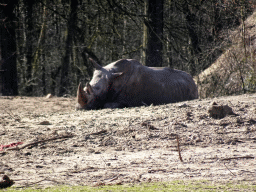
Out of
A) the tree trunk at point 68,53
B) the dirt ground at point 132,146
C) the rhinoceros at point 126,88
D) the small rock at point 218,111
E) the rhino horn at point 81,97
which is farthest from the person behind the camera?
the tree trunk at point 68,53

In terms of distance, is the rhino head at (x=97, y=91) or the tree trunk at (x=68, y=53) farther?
the tree trunk at (x=68, y=53)

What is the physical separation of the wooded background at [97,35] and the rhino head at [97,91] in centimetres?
345

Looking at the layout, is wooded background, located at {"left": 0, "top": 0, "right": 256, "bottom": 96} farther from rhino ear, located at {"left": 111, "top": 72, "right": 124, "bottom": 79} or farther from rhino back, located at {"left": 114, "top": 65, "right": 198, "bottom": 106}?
rhino ear, located at {"left": 111, "top": 72, "right": 124, "bottom": 79}

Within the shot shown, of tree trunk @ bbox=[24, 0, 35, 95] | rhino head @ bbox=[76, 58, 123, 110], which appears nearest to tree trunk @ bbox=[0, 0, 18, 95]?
tree trunk @ bbox=[24, 0, 35, 95]

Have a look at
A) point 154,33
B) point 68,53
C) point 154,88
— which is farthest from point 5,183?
point 68,53

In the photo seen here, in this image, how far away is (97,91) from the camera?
8852 mm

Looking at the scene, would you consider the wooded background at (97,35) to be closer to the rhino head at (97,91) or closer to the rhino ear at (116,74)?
the rhino ear at (116,74)

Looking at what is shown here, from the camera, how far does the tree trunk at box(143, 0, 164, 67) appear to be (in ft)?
41.1

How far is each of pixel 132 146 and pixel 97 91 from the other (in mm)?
3855

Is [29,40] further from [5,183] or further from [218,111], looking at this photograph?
[5,183]

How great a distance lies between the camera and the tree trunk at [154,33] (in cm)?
1254

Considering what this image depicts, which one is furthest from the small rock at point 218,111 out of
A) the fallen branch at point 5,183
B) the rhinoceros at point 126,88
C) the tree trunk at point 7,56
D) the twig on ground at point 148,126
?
the tree trunk at point 7,56

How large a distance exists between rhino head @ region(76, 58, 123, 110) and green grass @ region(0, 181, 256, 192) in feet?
17.2

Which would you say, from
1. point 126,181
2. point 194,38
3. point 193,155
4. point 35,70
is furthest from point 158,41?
point 126,181
